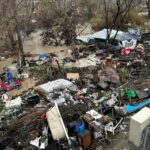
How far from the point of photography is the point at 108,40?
39.5ft

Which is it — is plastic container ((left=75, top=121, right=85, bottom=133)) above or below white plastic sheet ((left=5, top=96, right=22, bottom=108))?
above

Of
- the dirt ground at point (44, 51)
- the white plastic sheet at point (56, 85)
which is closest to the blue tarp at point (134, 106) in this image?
the dirt ground at point (44, 51)

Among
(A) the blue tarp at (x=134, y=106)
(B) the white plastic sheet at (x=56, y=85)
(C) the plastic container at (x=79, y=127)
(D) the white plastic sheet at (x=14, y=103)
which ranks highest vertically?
(B) the white plastic sheet at (x=56, y=85)

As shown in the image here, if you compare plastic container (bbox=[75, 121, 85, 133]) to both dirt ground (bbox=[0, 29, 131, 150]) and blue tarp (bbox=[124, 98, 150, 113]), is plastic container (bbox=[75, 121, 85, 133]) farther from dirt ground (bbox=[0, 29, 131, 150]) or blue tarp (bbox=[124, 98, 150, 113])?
blue tarp (bbox=[124, 98, 150, 113])

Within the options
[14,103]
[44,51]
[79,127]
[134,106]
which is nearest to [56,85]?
[14,103]

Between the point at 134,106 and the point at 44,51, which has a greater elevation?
the point at 44,51

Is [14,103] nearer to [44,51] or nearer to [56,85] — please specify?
[56,85]

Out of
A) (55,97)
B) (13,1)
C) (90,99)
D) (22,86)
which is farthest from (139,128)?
(13,1)

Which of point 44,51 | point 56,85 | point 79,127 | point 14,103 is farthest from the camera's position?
point 44,51

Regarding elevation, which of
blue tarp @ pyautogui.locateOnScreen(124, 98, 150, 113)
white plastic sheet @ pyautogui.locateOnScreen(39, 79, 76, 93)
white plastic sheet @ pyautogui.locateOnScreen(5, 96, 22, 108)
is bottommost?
white plastic sheet @ pyautogui.locateOnScreen(5, 96, 22, 108)

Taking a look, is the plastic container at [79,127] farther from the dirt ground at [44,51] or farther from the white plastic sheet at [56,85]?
the white plastic sheet at [56,85]

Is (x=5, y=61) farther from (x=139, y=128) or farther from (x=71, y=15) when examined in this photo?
(x=139, y=128)

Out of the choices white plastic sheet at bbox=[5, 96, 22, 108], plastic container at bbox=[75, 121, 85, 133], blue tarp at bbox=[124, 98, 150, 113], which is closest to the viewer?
plastic container at bbox=[75, 121, 85, 133]

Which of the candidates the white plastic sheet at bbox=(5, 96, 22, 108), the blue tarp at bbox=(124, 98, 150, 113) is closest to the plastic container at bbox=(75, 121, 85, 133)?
the blue tarp at bbox=(124, 98, 150, 113)
